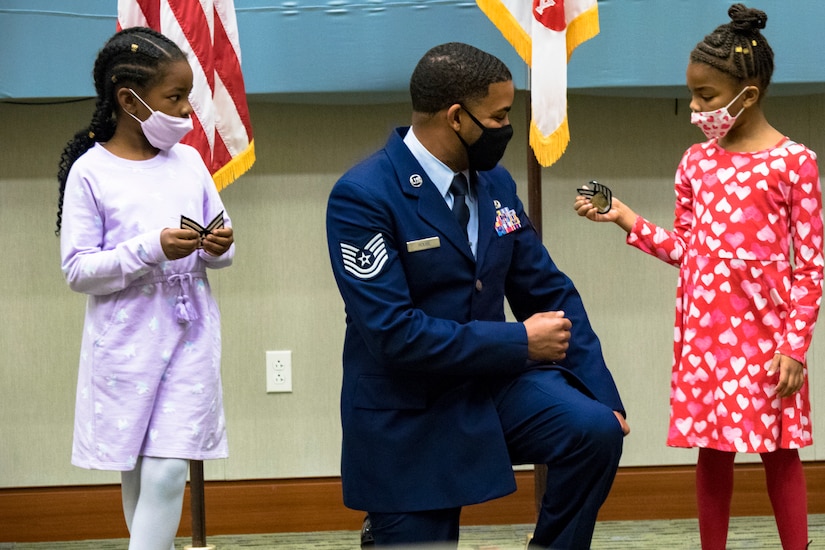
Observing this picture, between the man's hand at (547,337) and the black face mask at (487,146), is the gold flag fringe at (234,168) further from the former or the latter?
the man's hand at (547,337)

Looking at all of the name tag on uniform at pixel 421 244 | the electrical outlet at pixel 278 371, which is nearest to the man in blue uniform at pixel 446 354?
the name tag on uniform at pixel 421 244

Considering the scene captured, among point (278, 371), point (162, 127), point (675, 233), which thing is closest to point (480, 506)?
point (278, 371)

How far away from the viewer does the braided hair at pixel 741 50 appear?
2.61m

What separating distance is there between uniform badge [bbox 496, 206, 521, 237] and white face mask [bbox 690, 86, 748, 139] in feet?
2.00

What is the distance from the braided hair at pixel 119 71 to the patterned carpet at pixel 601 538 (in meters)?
1.39

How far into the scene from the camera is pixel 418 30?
3.20 m

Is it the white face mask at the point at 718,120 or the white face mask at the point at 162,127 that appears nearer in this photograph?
the white face mask at the point at 162,127

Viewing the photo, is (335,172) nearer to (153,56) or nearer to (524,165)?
(524,165)

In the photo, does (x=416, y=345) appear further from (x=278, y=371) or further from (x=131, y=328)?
(x=278, y=371)

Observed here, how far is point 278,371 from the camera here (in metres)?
3.53

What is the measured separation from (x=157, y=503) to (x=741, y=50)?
5.75 feet

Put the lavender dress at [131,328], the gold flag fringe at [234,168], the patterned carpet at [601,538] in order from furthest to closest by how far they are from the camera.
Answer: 1. the patterned carpet at [601,538]
2. the gold flag fringe at [234,168]
3. the lavender dress at [131,328]

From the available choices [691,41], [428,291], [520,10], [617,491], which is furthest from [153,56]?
[617,491]

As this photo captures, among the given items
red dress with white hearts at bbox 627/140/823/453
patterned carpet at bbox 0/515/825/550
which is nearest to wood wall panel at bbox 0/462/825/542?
patterned carpet at bbox 0/515/825/550
